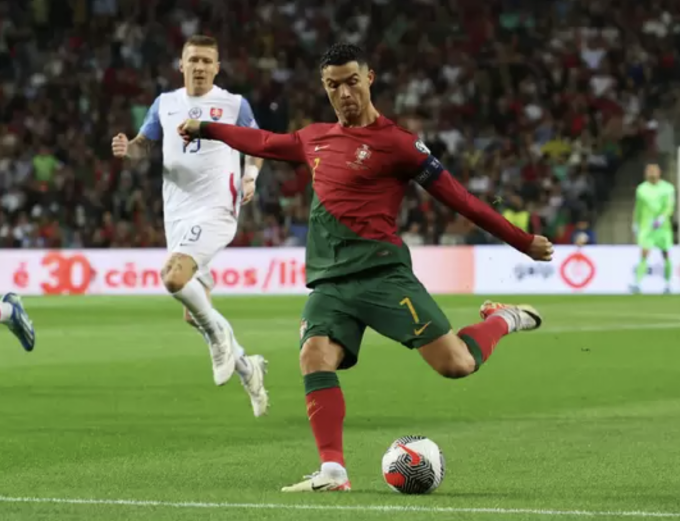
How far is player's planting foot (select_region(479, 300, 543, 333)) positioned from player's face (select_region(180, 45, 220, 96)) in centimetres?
363

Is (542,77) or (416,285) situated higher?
(542,77)

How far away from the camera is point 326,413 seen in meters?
6.84

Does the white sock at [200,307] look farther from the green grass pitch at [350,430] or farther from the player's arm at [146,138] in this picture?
the player's arm at [146,138]

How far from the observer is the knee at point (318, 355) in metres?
6.90

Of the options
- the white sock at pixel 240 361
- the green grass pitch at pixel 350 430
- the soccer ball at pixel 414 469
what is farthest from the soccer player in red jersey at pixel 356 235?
the white sock at pixel 240 361

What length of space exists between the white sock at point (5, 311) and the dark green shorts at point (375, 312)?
16.5ft

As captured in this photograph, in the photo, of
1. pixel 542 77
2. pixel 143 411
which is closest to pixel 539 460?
pixel 143 411

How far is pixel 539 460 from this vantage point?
7852 mm

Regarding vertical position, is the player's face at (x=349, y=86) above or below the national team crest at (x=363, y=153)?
above

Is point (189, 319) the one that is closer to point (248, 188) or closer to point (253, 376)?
point (253, 376)

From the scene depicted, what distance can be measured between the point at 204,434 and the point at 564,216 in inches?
797

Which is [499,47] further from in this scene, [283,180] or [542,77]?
[283,180]

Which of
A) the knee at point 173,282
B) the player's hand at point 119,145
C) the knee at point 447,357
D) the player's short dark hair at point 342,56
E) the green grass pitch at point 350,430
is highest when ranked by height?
the player's short dark hair at point 342,56

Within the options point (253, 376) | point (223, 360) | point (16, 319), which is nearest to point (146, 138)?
point (223, 360)
